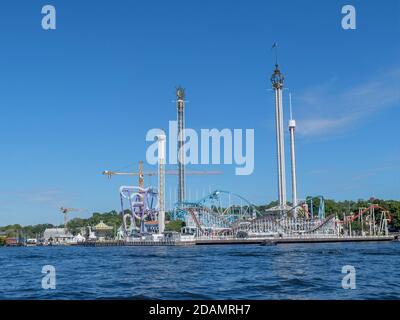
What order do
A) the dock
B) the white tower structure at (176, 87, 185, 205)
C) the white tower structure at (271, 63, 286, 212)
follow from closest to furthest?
the dock, the white tower structure at (271, 63, 286, 212), the white tower structure at (176, 87, 185, 205)

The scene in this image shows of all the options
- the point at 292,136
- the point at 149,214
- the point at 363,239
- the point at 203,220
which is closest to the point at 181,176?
the point at 149,214

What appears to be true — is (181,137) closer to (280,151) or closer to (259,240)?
(280,151)

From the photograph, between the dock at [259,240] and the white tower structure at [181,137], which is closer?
the dock at [259,240]

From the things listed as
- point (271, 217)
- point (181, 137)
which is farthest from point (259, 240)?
point (181, 137)

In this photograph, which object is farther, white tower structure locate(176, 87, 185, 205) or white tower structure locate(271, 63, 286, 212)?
white tower structure locate(176, 87, 185, 205)

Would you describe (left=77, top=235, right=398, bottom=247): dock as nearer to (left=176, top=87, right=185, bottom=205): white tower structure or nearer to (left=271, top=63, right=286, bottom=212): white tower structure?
(left=271, top=63, right=286, bottom=212): white tower structure

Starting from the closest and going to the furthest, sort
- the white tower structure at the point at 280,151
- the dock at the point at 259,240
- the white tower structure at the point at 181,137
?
the dock at the point at 259,240 < the white tower structure at the point at 280,151 < the white tower structure at the point at 181,137

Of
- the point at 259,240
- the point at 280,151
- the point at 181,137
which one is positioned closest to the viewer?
the point at 259,240

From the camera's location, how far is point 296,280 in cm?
2745

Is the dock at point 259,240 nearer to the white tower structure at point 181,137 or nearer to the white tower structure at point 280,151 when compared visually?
the white tower structure at point 280,151
